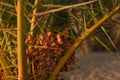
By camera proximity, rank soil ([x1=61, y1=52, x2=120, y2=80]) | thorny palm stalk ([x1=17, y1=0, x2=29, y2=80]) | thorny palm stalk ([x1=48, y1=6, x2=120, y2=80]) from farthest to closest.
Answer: soil ([x1=61, y1=52, x2=120, y2=80]), thorny palm stalk ([x1=48, y1=6, x2=120, y2=80]), thorny palm stalk ([x1=17, y1=0, x2=29, y2=80])

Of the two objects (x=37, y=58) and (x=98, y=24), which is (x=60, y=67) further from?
(x=98, y=24)

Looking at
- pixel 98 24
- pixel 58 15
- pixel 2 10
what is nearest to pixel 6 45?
pixel 2 10

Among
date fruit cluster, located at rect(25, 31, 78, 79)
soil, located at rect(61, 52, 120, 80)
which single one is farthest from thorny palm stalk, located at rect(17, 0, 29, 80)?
soil, located at rect(61, 52, 120, 80)

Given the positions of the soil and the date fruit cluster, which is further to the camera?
the soil

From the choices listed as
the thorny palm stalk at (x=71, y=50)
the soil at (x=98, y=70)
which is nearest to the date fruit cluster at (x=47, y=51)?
the thorny palm stalk at (x=71, y=50)

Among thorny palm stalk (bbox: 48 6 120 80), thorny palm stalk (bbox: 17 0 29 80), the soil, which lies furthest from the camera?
the soil

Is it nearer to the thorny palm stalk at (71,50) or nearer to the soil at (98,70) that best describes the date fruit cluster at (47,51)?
the thorny palm stalk at (71,50)

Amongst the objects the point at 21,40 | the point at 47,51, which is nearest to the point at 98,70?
the point at 47,51

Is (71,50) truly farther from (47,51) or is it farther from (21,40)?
(21,40)

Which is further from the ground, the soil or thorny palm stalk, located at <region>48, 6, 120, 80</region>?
thorny palm stalk, located at <region>48, 6, 120, 80</region>

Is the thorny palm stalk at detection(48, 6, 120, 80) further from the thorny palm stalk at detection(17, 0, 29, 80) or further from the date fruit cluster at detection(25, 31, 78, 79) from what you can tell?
the thorny palm stalk at detection(17, 0, 29, 80)

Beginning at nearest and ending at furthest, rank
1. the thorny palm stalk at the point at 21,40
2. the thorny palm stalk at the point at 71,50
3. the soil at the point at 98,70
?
the thorny palm stalk at the point at 21,40
the thorny palm stalk at the point at 71,50
the soil at the point at 98,70

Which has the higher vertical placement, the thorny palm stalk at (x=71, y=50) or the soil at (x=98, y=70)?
the thorny palm stalk at (x=71, y=50)
